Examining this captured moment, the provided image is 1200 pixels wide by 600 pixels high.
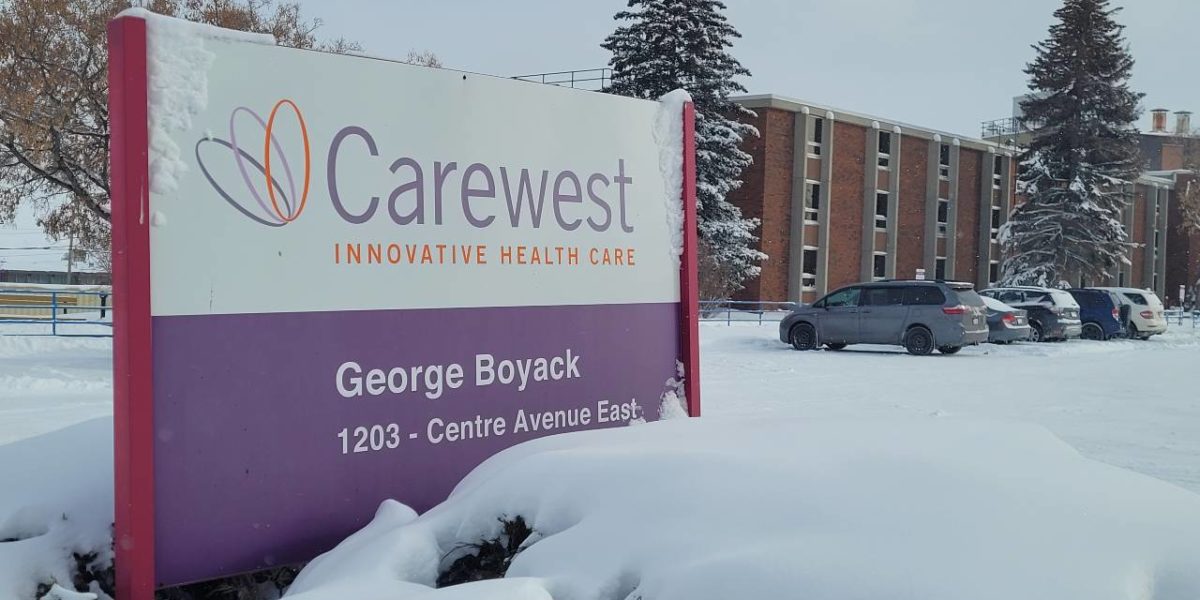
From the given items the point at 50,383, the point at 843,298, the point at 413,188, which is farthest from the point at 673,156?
the point at 843,298

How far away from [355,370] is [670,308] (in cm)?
204

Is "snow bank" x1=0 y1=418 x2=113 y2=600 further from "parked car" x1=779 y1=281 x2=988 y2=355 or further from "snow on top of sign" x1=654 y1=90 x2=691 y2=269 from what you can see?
"parked car" x1=779 y1=281 x2=988 y2=355

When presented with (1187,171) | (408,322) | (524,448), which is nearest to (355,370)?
(408,322)

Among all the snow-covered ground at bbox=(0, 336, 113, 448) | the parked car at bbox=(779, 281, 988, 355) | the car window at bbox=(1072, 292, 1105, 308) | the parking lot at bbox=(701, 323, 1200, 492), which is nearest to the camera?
the parking lot at bbox=(701, 323, 1200, 492)

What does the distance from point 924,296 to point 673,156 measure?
1736 centimetres

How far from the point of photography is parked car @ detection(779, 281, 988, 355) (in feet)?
71.1

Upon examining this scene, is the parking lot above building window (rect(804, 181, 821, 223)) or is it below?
below

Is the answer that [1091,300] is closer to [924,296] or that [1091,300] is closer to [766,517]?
[924,296]

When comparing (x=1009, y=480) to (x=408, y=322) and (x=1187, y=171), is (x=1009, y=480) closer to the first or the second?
(x=408, y=322)

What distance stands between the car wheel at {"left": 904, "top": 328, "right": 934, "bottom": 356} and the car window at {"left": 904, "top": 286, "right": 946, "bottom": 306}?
565mm

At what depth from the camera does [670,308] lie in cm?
595

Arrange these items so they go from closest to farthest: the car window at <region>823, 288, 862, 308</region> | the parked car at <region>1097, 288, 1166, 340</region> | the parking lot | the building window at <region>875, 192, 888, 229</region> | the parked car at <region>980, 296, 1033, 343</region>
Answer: the parking lot, the car window at <region>823, 288, 862, 308</region>, the parked car at <region>980, 296, 1033, 343</region>, the parked car at <region>1097, 288, 1166, 340</region>, the building window at <region>875, 192, 888, 229</region>

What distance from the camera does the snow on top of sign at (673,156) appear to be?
229 inches

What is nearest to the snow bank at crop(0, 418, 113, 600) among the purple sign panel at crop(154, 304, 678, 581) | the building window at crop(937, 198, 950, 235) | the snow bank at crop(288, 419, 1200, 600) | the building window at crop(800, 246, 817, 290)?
the purple sign panel at crop(154, 304, 678, 581)
